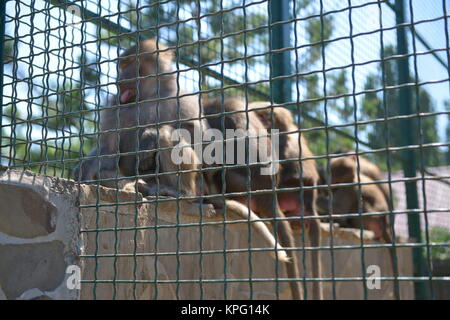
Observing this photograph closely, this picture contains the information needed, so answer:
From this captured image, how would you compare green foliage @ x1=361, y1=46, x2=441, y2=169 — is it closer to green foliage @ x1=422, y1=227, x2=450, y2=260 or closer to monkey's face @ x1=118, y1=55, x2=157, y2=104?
green foliage @ x1=422, y1=227, x2=450, y2=260

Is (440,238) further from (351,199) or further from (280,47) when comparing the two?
(280,47)

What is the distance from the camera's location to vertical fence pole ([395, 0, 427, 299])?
22.1 feet

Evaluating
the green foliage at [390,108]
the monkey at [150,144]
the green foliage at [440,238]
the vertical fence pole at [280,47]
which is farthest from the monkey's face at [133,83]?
the green foliage at [440,238]

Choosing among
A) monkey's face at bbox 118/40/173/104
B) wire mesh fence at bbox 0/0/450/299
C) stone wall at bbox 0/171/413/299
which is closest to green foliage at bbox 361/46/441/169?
wire mesh fence at bbox 0/0/450/299

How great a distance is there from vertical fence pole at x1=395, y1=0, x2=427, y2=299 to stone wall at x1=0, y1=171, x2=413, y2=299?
2.39 metres

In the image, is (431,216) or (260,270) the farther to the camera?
(431,216)

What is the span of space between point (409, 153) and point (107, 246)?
4.44m

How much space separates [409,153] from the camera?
684 centimetres

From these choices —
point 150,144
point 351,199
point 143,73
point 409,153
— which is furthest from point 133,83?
point 409,153

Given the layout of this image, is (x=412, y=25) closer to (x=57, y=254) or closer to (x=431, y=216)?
(x=57, y=254)
